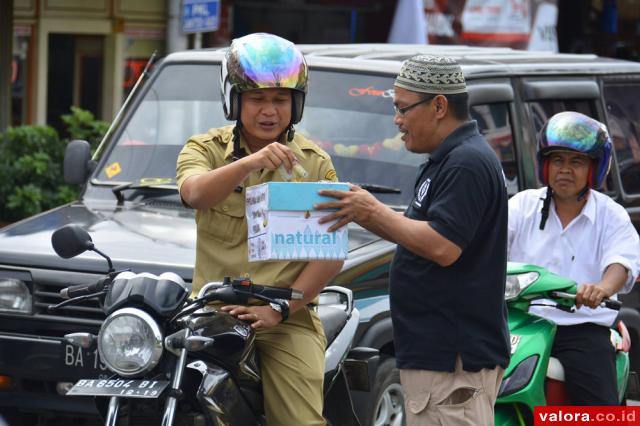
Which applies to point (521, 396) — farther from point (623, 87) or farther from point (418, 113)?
point (623, 87)

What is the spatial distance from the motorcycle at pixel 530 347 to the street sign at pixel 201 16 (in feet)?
23.0

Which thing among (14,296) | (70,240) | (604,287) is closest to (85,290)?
(70,240)

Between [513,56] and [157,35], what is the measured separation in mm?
8220

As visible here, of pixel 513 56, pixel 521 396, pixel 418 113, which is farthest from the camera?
pixel 513 56

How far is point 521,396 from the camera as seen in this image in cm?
540

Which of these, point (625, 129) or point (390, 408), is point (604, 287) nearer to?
point (390, 408)

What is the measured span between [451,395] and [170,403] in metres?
0.93

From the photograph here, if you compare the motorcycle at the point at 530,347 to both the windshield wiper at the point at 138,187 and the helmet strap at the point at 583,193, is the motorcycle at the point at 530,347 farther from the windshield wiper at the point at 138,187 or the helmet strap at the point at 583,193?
the windshield wiper at the point at 138,187

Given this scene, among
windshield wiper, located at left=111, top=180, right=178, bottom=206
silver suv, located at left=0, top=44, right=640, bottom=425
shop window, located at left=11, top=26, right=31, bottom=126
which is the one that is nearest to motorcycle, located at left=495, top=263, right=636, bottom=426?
silver suv, located at left=0, top=44, right=640, bottom=425

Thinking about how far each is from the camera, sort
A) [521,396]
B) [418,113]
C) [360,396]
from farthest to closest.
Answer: [360,396], [521,396], [418,113]

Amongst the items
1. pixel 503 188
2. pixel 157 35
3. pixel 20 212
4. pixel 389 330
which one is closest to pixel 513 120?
pixel 389 330

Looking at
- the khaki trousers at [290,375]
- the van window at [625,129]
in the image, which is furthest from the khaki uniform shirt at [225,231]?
the van window at [625,129]

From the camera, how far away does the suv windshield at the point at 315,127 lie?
689cm

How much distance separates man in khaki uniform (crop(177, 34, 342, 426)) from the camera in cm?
442
